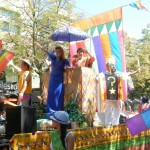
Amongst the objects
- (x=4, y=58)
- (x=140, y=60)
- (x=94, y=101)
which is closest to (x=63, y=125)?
(x=4, y=58)

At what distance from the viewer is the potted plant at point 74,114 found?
23.0 feet

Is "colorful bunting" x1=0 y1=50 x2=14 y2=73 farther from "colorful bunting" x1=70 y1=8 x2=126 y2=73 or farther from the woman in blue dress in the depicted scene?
"colorful bunting" x1=70 y1=8 x2=126 y2=73

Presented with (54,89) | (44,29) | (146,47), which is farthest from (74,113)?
(146,47)

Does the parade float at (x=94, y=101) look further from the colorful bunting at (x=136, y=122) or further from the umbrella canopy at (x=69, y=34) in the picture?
the umbrella canopy at (x=69, y=34)

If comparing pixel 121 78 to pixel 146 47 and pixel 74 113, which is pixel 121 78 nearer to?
pixel 74 113

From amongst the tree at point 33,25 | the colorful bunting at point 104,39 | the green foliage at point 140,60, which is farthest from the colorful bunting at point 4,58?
the green foliage at point 140,60

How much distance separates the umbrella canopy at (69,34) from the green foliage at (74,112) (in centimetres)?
202

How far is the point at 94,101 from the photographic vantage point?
7746mm

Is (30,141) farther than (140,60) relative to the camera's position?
No

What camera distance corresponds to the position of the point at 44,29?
1769 cm

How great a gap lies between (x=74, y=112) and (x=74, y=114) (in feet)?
0.19

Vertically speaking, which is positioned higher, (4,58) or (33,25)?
(33,25)

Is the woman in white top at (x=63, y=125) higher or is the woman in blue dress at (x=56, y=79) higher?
the woman in blue dress at (x=56, y=79)

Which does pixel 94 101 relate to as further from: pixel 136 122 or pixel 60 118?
pixel 60 118
